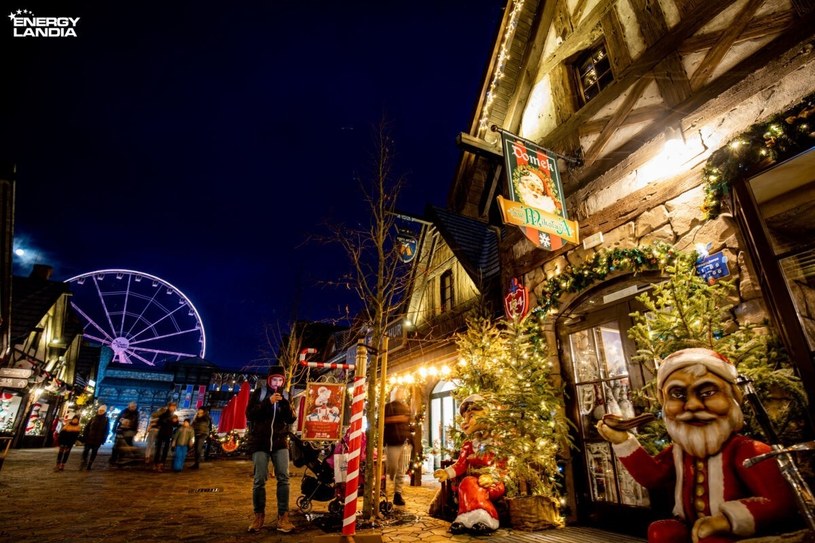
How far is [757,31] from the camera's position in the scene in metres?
4.41

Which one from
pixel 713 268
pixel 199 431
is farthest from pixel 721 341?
pixel 199 431

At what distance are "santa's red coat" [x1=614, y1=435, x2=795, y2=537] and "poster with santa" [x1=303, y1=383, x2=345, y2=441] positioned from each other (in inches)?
275

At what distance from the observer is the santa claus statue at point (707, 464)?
2.09 metres

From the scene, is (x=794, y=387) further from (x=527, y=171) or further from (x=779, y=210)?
(x=527, y=171)

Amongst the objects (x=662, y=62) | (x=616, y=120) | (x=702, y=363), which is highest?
(x=662, y=62)

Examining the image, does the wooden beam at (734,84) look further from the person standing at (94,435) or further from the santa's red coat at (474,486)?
the person standing at (94,435)

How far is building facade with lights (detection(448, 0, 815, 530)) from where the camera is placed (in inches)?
142

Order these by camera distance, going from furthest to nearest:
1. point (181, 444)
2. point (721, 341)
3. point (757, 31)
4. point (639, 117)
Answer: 1. point (181, 444)
2. point (639, 117)
3. point (757, 31)
4. point (721, 341)

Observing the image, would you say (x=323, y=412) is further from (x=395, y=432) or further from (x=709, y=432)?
(x=709, y=432)

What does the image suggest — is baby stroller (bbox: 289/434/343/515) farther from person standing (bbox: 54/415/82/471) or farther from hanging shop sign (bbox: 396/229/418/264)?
person standing (bbox: 54/415/82/471)

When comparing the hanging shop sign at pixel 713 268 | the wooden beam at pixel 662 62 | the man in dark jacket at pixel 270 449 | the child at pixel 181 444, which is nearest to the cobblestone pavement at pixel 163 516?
the man in dark jacket at pixel 270 449

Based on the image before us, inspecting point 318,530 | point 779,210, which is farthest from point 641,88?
point 318,530

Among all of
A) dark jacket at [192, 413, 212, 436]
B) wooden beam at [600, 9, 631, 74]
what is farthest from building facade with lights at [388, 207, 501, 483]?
dark jacket at [192, 413, 212, 436]

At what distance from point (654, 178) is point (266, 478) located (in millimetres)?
6623
